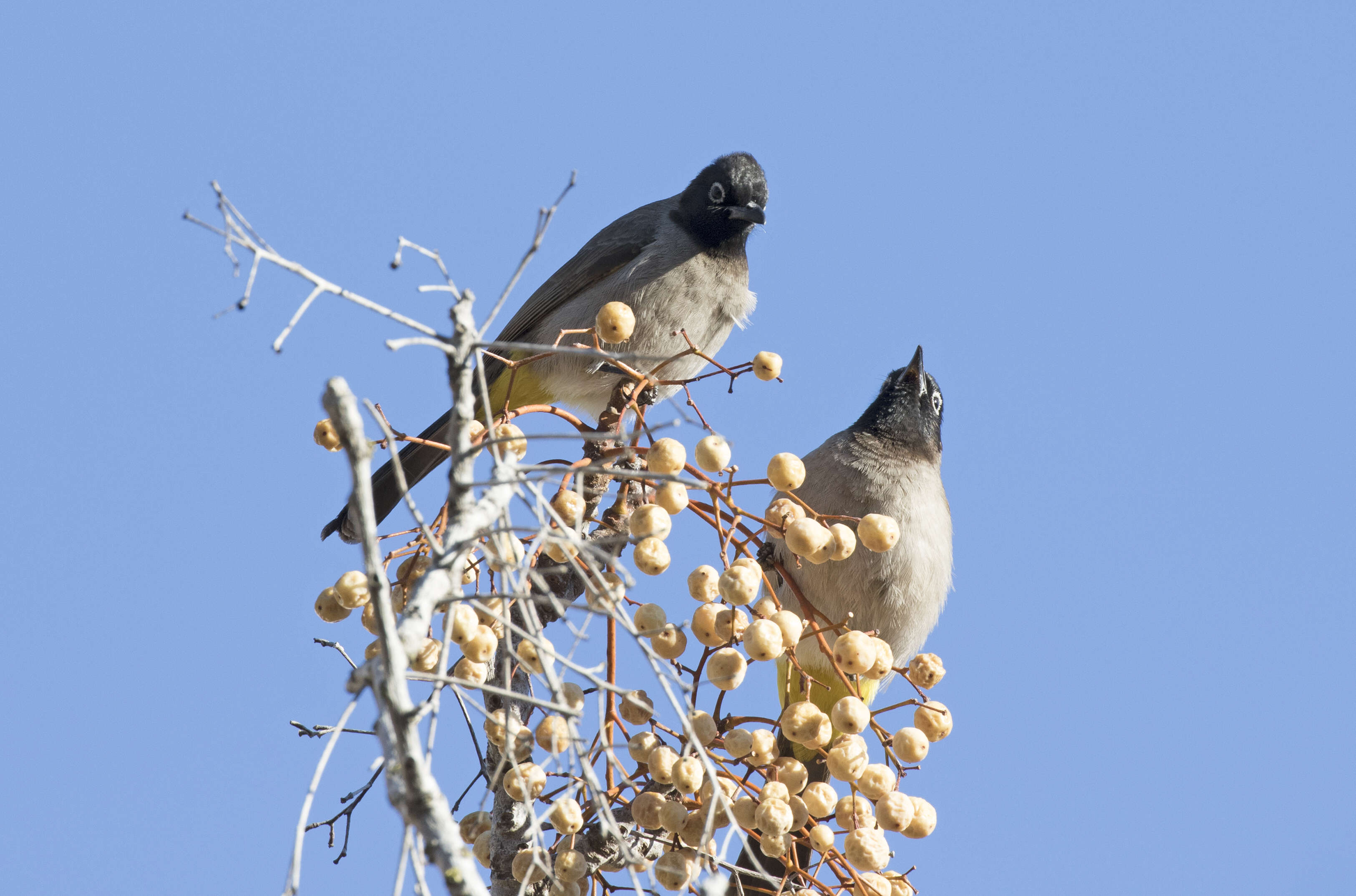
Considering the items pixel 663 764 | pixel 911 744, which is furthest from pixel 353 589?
pixel 911 744

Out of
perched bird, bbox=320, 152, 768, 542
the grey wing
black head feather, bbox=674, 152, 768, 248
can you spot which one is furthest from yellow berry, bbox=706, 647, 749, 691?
black head feather, bbox=674, 152, 768, 248

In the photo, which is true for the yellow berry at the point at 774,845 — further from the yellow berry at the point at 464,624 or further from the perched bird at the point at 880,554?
the perched bird at the point at 880,554

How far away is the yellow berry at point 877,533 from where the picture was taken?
299 centimetres

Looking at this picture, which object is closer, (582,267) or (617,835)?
(617,835)

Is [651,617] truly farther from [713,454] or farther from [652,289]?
[652,289]

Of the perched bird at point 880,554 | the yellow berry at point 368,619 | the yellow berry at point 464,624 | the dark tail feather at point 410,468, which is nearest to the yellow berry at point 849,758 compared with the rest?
the yellow berry at point 464,624

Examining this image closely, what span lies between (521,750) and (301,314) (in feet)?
3.80

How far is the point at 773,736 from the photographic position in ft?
9.10

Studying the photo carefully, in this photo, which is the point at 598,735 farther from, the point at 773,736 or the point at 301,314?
the point at 301,314

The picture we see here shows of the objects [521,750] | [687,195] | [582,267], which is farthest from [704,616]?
[687,195]

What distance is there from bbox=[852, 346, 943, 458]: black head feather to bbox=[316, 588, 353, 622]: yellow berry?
306 centimetres

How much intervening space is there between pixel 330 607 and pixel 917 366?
354 cm

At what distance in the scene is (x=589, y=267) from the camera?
5.83 meters

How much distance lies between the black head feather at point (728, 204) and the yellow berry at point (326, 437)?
307 cm
